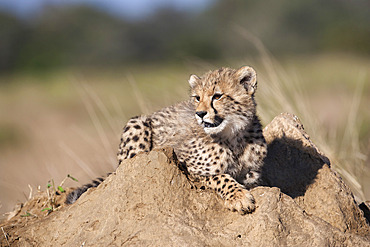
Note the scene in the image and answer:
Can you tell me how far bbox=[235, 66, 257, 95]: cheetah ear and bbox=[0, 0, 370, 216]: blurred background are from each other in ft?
5.03

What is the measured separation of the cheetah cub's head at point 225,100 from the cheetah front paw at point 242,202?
55 cm

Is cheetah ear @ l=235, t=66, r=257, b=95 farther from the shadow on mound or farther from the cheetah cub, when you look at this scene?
the shadow on mound

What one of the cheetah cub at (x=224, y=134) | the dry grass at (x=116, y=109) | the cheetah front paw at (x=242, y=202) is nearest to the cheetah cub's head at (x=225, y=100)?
the cheetah cub at (x=224, y=134)

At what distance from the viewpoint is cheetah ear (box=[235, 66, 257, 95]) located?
3949mm

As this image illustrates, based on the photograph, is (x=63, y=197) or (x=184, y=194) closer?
(x=184, y=194)

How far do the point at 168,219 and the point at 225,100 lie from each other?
935 millimetres

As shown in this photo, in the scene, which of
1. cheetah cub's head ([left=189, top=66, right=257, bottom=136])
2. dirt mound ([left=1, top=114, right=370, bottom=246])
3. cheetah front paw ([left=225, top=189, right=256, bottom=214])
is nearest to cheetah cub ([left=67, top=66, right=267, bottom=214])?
cheetah cub's head ([left=189, top=66, right=257, bottom=136])

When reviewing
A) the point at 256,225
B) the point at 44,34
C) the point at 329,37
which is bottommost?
the point at 329,37

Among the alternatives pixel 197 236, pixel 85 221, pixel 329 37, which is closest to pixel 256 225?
pixel 197 236

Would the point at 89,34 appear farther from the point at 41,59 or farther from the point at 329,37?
the point at 329,37

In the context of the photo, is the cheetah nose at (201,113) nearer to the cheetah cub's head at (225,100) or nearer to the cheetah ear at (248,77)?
the cheetah cub's head at (225,100)

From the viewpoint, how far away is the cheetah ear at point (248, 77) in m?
3.95

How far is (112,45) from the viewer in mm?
26109

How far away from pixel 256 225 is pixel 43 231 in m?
1.31
